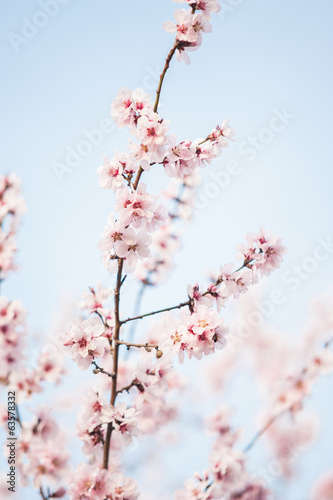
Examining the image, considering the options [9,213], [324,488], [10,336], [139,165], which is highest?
[9,213]

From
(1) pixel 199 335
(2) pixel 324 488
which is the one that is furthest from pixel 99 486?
(2) pixel 324 488

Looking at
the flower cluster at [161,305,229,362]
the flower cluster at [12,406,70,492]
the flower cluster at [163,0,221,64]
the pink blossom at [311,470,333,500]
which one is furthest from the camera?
the pink blossom at [311,470,333,500]

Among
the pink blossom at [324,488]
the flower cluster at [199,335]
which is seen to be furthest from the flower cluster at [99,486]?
the pink blossom at [324,488]

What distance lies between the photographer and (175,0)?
2.11 meters

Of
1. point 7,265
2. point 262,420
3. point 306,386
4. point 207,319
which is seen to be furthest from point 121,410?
point 262,420

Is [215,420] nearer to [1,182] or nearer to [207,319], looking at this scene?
[207,319]

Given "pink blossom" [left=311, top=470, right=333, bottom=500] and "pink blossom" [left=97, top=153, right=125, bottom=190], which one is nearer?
"pink blossom" [left=97, top=153, right=125, bottom=190]

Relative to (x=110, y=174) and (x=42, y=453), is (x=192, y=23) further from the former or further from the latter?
(x=42, y=453)

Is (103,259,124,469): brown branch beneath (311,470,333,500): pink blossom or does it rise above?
A: above

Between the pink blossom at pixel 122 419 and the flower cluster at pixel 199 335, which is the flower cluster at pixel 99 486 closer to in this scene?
the pink blossom at pixel 122 419

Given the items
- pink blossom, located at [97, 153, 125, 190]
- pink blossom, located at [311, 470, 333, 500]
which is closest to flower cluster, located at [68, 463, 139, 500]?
pink blossom, located at [97, 153, 125, 190]

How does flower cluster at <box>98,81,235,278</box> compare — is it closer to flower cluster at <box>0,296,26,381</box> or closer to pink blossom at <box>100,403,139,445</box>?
pink blossom at <box>100,403,139,445</box>

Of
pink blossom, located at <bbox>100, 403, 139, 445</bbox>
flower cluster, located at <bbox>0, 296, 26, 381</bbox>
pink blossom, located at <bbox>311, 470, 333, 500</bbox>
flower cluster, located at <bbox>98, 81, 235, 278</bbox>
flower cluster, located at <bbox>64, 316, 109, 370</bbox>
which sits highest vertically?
flower cluster, located at <bbox>0, 296, 26, 381</bbox>

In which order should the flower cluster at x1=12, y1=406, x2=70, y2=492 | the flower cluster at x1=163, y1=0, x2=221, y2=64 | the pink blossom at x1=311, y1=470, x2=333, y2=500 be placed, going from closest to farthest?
the flower cluster at x1=163, y1=0, x2=221, y2=64 → the flower cluster at x1=12, y1=406, x2=70, y2=492 → the pink blossom at x1=311, y1=470, x2=333, y2=500
